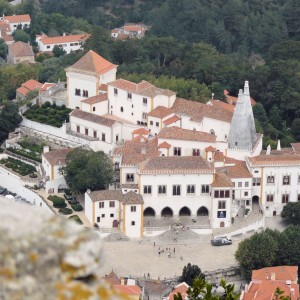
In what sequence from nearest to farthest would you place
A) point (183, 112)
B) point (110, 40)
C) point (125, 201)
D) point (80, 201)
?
point (125, 201)
point (80, 201)
point (183, 112)
point (110, 40)

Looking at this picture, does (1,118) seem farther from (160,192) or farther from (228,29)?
(228,29)

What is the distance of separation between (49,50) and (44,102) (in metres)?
26.0

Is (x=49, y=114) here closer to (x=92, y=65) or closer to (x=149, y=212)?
(x=92, y=65)

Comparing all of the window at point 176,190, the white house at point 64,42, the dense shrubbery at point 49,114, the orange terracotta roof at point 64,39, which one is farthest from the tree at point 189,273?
the orange terracotta roof at point 64,39

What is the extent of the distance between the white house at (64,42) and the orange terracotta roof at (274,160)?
37.9m

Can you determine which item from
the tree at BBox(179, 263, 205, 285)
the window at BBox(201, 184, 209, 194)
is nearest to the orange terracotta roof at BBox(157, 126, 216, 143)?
the window at BBox(201, 184, 209, 194)

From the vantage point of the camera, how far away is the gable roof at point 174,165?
44022mm

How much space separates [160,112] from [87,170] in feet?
22.2

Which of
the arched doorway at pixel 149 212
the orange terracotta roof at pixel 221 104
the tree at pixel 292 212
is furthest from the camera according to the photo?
the orange terracotta roof at pixel 221 104

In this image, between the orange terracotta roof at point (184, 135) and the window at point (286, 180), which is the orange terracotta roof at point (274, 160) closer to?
the window at point (286, 180)

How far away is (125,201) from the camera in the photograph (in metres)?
43.7

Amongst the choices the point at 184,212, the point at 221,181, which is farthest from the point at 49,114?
the point at 221,181

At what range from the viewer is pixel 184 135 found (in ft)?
154

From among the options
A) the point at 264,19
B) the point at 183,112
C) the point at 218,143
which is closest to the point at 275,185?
the point at 218,143
